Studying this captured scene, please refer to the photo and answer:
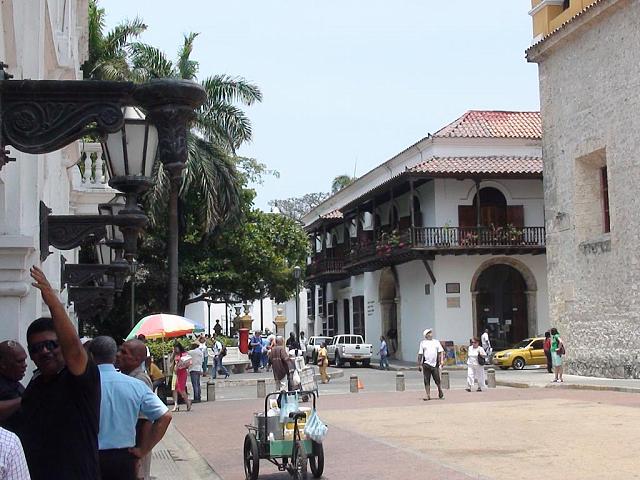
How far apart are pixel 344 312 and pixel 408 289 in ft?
41.5

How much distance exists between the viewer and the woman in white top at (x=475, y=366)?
945 inches

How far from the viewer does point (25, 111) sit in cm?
451

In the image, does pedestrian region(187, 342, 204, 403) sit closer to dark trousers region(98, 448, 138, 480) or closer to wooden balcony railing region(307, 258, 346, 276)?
dark trousers region(98, 448, 138, 480)

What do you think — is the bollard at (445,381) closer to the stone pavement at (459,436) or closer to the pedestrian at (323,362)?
the stone pavement at (459,436)

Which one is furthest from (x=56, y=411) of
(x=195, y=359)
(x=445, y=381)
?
(x=445, y=381)

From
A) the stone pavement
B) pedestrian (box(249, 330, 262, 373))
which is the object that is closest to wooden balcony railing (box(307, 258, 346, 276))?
pedestrian (box(249, 330, 262, 373))

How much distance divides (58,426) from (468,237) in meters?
35.8

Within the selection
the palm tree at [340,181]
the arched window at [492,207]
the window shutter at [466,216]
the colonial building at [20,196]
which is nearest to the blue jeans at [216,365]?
the window shutter at [466,216]

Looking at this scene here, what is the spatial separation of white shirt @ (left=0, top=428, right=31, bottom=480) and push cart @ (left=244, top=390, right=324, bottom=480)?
7.67 metres

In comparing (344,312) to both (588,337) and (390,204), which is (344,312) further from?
(588,337)

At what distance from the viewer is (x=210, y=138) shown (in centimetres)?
3406

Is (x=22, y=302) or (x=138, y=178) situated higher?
(x=138, y=178)

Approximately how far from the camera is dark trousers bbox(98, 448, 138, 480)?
5590mm

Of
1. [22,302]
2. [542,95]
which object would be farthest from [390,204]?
[22,302]
